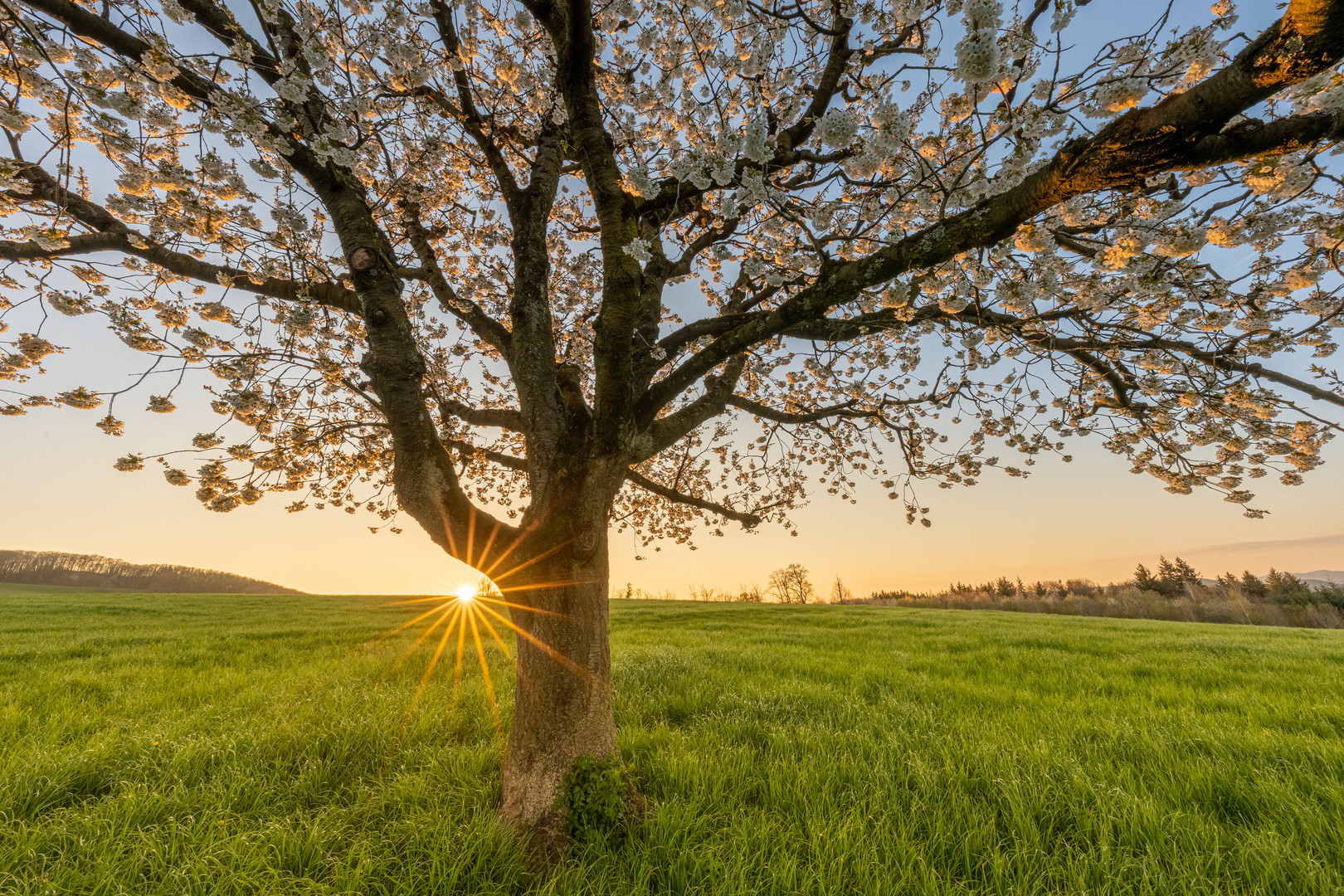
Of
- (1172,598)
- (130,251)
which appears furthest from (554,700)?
(1172,598)

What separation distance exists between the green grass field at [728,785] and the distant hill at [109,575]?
86.8 metres

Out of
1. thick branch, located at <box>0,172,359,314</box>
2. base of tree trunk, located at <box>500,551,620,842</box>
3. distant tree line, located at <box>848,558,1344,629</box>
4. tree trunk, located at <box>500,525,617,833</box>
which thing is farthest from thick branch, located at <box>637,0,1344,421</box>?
distant tree line, located at <box>848,558,1344,629</box>

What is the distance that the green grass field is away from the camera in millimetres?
2590

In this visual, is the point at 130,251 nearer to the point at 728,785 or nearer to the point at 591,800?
the point at 591,800

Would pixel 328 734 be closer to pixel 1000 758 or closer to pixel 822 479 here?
pixel 1000 758

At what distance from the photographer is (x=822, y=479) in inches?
325

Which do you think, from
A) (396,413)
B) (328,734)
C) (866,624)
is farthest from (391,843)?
(866,624)

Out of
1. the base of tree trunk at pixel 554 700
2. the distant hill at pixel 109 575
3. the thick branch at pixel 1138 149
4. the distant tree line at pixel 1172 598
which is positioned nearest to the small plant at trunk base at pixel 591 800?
the base of tree trunk at pixel 554 700

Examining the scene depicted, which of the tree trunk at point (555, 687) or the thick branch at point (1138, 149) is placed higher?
the thick branch at point (1138, 149)

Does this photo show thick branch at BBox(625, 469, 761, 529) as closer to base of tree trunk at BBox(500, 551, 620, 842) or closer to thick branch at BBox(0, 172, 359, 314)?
base of tree trunk at BBox(500, 551, 620, 842)

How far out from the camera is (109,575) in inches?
2931

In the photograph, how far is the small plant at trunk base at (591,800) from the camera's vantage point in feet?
9.66

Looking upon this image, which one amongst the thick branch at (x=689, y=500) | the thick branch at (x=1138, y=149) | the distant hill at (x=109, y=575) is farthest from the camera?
the distant hill at (x=109, y=575)

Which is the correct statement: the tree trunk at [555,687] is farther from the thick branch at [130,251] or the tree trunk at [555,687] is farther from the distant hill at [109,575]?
the distant hill at [109,575]
